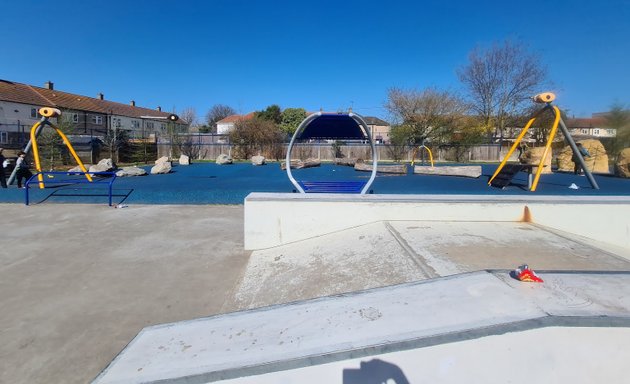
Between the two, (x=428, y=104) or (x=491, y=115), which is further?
(x=491, y=115)

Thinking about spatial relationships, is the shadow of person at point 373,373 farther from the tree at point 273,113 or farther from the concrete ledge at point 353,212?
the tree at point 273,113

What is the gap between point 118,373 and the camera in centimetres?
239

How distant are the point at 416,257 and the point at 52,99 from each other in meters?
52.9

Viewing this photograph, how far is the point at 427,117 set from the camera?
33438 millimetres

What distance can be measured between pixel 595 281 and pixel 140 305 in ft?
14.8

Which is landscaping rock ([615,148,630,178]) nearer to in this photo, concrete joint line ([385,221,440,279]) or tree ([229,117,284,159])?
concrete joint line ([385,221,440,279])

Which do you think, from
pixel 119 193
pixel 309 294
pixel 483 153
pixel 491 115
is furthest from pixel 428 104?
pixel 309 294

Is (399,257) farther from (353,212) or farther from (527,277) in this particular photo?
(353,212)

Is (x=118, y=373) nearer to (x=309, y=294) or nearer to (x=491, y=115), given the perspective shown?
(x=309, y=294)

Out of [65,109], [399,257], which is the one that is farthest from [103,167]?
[65,109]

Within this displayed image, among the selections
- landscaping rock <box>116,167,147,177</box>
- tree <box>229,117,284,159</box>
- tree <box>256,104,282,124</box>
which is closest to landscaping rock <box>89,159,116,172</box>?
landscaping rock <box>116,167,147,177</box>

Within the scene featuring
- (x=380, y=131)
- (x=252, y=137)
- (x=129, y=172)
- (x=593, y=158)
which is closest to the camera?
(x=129, y=172)

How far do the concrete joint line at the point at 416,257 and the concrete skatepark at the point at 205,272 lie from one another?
0.01 meters

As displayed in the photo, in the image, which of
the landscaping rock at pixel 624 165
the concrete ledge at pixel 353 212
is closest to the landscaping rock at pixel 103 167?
the concrete ledge at pixel 353 212
